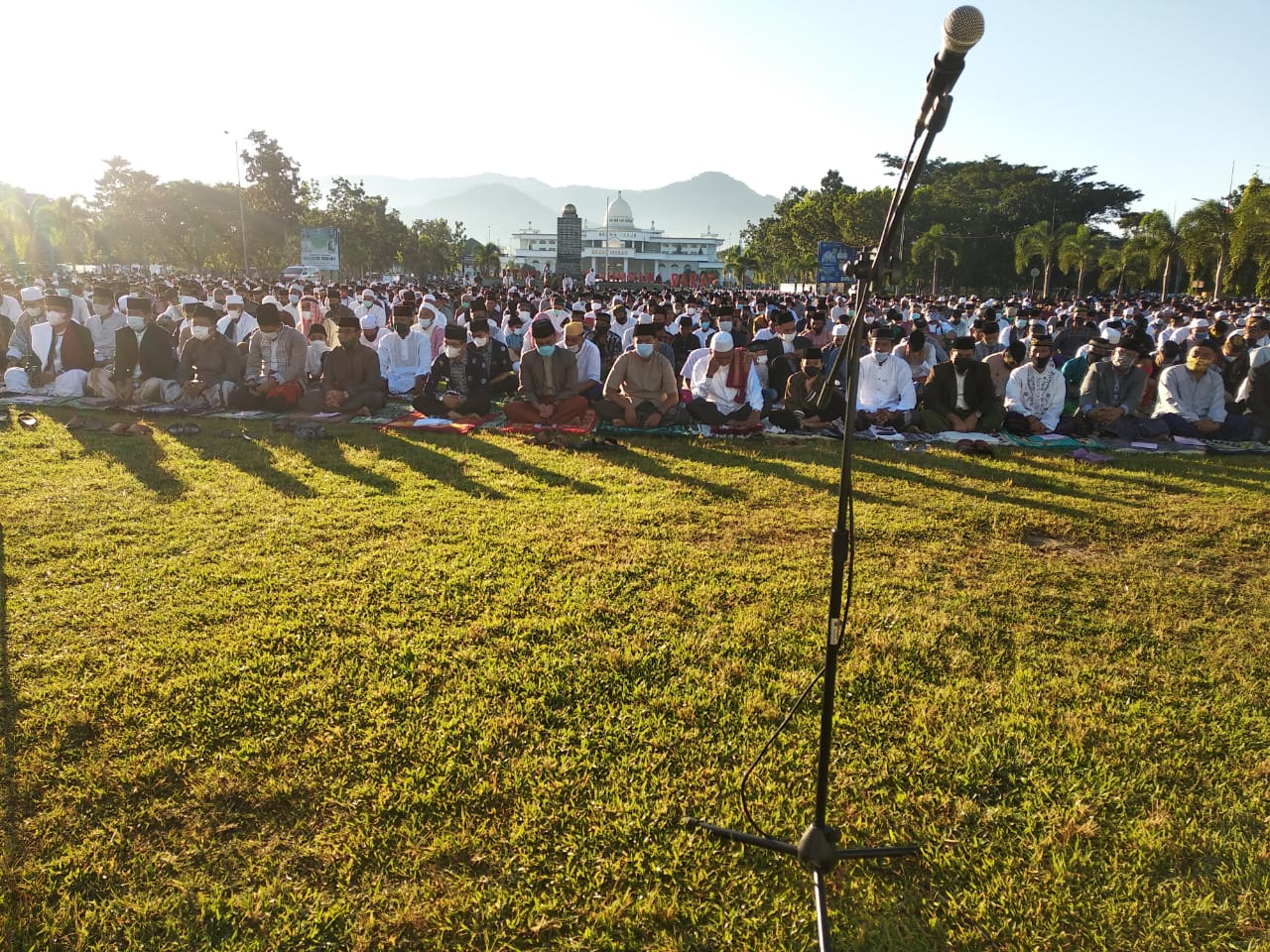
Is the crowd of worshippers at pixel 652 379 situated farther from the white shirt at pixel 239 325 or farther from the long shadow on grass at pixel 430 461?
the long shadow on grass at pixel 430 461

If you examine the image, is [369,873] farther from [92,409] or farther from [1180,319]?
[1180,319]

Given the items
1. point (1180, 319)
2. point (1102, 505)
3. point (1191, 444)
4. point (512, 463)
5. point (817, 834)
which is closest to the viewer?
point (817, 834)

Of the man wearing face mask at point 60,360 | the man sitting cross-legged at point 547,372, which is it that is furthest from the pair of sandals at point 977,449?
the man wearing face mask at point 60,360

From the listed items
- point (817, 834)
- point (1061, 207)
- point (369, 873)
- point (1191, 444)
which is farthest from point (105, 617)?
point (1061, 207)

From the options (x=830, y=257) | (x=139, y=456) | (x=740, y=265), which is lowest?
(x=139, y=456)

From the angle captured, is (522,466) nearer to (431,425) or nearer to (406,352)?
(431,425)

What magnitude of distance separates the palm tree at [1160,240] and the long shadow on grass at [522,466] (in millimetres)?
40495

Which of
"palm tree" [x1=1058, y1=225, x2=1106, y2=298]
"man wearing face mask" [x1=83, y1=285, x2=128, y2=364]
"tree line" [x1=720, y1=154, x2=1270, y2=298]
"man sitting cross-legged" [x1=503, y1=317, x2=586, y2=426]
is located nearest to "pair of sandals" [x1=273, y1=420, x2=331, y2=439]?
"man sitting cross-legged" [x1=503, y1=317, x2=586, y2=426]

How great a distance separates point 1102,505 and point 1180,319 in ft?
49.8

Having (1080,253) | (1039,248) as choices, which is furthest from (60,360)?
(1039,248)

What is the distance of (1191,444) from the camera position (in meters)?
7.30

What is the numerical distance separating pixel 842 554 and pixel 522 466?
431 centimetres

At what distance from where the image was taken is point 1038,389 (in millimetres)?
7938

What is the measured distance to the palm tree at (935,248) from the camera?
152 feet
